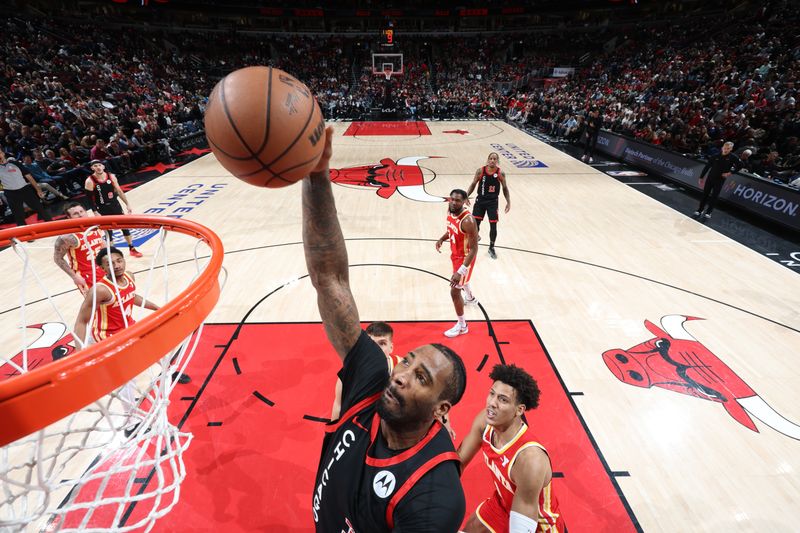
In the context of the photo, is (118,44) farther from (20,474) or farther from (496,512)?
(496,512)

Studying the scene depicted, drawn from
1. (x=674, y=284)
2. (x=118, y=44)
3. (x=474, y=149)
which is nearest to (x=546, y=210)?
(x=674, y=284)

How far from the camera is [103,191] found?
6316 mm

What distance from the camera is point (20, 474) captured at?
268cm

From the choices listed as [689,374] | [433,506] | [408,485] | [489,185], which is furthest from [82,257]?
[689,374]

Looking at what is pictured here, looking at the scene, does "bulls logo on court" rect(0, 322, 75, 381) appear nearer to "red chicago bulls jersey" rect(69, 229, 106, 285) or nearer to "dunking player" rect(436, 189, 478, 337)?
"red chicago bulls jersey" rect(69, 229, 106, 285)

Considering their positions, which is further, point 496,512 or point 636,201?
point 636,201

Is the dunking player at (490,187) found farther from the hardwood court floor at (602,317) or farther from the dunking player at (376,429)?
the dunking player at (376,429)

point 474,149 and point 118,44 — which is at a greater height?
point 118,44

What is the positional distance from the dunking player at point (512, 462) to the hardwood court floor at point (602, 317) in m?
0.66

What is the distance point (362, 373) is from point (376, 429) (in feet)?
0.76

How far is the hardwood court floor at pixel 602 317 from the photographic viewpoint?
10.2 feet

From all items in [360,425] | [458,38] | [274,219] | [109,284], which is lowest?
[274,219]

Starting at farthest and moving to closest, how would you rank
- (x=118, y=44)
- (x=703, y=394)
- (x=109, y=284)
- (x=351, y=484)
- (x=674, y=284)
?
(x=118, y=44)
(x=674, y=284)
(x=703, y=394)
(x=109, y=284)
(x=351, y=484)

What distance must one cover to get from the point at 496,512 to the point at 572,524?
2.75ft
